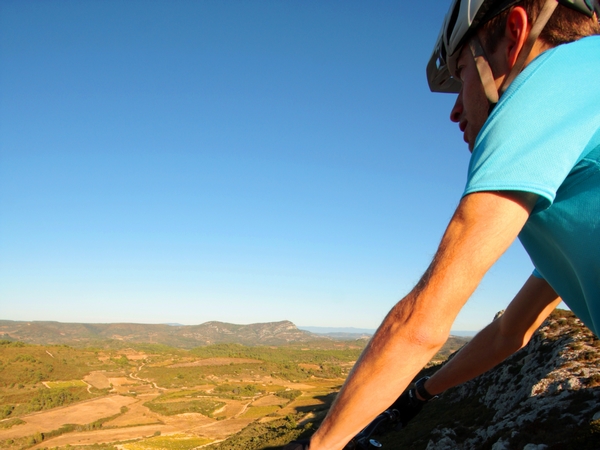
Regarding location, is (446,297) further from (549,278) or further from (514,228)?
(549,278)

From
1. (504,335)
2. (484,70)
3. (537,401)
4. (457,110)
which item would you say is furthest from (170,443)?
(484,70)

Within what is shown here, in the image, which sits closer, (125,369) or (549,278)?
(549,278)

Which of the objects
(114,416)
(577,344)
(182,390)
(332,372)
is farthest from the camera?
(332,372)

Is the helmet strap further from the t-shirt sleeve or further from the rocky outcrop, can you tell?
the rocky outcrop

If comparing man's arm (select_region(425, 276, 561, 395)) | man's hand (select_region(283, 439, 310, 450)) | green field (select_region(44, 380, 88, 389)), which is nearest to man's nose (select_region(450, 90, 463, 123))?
man's arm (select_region(425, 276, 561, 395))

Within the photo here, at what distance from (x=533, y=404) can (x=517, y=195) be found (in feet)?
66.6

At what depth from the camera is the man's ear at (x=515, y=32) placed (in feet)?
5.00

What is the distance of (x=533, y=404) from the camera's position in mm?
17516

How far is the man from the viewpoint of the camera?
1203mm

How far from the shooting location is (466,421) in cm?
2225

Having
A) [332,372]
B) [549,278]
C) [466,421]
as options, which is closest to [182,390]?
[332,372]

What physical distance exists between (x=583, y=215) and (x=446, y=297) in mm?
563

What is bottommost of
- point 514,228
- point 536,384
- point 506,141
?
point 536,384

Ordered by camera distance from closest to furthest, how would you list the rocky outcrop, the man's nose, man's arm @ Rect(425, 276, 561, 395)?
1. the man's nose
2. man's arm @ Rect(425, 276, 561, 395)
3. the rocky outcrop
